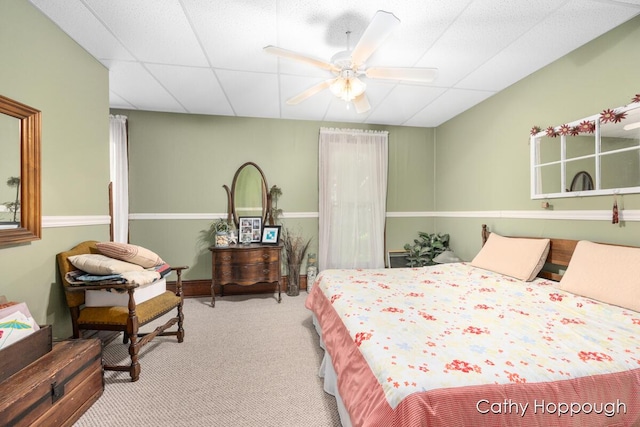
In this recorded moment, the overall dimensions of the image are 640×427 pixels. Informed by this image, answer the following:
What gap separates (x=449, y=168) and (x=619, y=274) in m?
2.68

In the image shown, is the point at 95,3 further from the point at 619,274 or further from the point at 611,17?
the point at 619,274

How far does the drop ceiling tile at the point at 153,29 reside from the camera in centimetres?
195

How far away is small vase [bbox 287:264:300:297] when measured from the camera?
4086mm

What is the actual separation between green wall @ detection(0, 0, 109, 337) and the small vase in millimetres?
2317

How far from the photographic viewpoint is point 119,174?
12.4ft

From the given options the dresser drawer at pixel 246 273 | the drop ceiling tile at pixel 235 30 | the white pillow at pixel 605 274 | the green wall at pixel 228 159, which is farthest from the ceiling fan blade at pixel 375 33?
the dresser drawer at pixel 246 273

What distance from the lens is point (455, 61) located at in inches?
103

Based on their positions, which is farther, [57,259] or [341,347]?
[57,259]

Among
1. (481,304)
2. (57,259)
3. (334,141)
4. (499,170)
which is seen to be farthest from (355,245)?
(57,259)

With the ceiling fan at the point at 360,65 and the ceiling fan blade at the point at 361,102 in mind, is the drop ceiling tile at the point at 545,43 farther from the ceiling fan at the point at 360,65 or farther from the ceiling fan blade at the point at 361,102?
the ceiling fan blade at the point at 361,102

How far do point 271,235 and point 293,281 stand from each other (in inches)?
29.6

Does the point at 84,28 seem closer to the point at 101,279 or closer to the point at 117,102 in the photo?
the point at 117,102

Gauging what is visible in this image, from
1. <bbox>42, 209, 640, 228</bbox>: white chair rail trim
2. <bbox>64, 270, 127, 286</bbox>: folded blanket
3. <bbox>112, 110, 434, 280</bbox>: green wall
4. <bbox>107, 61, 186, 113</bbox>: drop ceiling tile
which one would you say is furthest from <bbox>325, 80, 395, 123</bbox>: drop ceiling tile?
<bbox>64, 270, 127, 286</bbox>: folded blanket

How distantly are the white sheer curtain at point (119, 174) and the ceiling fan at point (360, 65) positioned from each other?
2701mm
